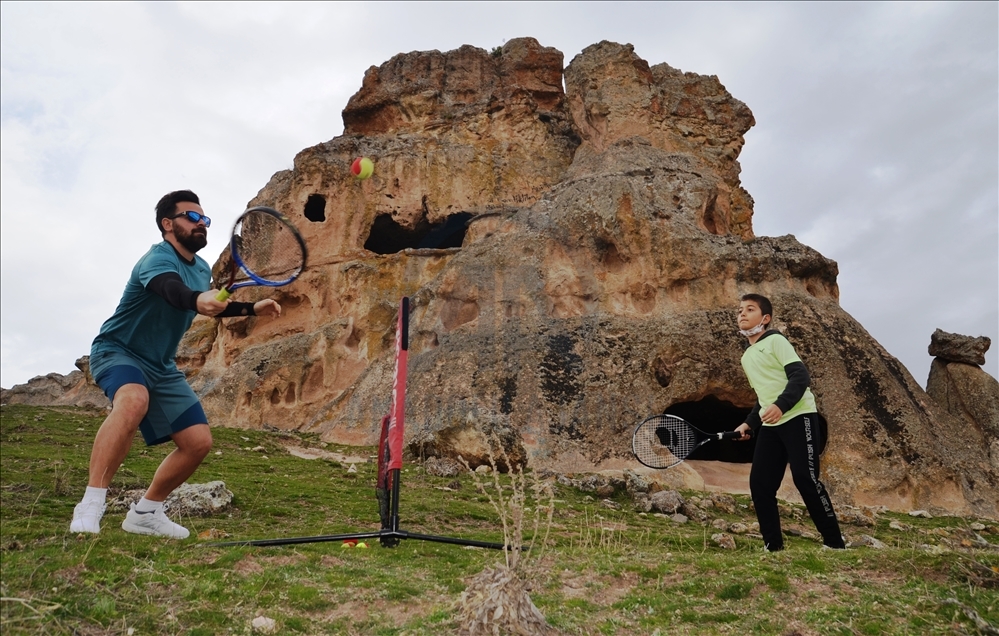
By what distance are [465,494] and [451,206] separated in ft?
77.3

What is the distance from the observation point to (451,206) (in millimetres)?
35406

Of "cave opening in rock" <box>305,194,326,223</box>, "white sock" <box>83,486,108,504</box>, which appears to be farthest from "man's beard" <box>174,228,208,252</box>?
"cave opening in rock" <box>305,194,326,223</box>

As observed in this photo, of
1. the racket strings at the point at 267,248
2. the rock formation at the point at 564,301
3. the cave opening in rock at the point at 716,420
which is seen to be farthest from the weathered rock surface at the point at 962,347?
the racket strings at the point at 267,248

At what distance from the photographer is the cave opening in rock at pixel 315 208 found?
35.6 metres

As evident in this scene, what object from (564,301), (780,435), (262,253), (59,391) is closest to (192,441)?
(262,253)

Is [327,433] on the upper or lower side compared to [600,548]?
upper

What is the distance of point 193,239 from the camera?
691 centimetres

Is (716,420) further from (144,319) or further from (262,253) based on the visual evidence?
(144,319)

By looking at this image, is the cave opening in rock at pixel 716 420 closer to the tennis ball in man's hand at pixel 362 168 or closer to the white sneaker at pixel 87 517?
the tennis ball in man's hand at pixel 362 168

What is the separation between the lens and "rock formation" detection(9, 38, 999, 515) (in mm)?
19609

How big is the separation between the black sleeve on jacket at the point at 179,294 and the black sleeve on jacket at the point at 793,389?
5.12 metres

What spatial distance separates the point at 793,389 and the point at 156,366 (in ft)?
20.0

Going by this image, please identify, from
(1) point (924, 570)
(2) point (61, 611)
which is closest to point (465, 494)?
(1) point (924, 570)

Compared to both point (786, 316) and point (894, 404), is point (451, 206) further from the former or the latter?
point (894, 404)
